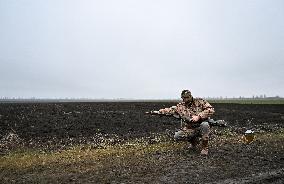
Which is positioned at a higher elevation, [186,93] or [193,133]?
[186,93]

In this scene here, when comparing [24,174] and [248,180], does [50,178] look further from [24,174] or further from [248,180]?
[248,180]

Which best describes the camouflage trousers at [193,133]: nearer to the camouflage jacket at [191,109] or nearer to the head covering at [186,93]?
the camouflage jacket at [191,109]

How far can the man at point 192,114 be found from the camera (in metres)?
11.7

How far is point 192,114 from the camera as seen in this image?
11984 millimetres

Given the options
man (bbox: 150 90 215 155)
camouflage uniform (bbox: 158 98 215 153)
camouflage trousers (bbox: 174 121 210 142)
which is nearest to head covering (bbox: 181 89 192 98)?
man (bbox: 150 90 215 155)

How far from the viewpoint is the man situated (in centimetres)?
1168

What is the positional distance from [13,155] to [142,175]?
20.4ft

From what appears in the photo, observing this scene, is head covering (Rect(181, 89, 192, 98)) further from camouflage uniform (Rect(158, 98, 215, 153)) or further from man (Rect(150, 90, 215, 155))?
camouflage uniform (Rect(158, 98, 215, 153))

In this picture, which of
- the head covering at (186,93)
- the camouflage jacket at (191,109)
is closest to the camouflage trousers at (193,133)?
the camouflage jacket at (191,109)

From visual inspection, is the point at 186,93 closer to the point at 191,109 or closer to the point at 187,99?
the point at 187,99

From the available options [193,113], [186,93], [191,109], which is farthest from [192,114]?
[186,93]

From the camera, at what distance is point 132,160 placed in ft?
35.2

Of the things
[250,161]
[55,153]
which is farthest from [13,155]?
[250,161]

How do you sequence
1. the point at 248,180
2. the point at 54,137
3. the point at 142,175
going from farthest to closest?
1. the point at 54,137
2. the point at 142,175
3. the point at 248,180
